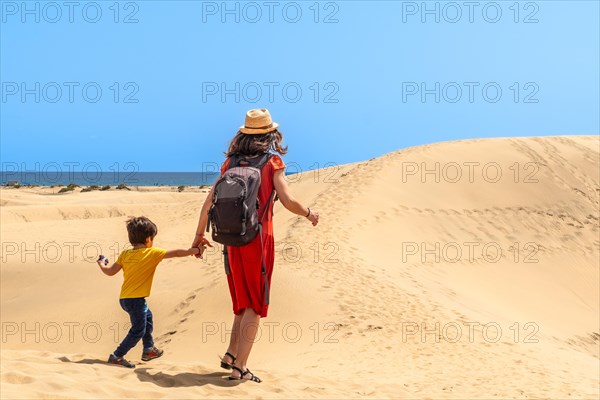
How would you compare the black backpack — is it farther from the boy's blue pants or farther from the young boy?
the boy's blue pants

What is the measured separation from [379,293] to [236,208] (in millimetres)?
5978

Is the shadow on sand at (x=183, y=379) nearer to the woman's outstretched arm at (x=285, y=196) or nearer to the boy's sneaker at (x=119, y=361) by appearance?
the boy's sneaker at (x=119, y=361)

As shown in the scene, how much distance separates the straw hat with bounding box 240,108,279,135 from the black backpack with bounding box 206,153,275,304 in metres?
0.42

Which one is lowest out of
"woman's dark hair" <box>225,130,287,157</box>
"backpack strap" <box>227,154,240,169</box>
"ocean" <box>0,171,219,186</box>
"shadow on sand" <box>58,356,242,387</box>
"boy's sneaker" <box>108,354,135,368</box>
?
"shadow on sand" <box>58,356,242,387</box>

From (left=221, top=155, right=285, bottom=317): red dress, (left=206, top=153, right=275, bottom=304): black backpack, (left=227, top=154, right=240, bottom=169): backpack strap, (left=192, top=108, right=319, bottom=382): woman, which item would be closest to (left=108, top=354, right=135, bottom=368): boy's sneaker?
(left=192, top=108, right=319, bottom=382): woman

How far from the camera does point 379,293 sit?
35.3ft

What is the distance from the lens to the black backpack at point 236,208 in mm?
5234

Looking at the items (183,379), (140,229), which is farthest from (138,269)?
(183,379)

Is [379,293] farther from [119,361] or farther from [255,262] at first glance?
[255,262]

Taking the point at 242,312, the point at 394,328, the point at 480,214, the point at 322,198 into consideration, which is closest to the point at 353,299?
the point at 394,328

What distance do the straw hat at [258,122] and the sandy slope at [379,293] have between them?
7.05 ft

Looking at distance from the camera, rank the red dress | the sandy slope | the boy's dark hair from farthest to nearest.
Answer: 1. the sandy slope
2. the boy's dark hair
3. the red dress

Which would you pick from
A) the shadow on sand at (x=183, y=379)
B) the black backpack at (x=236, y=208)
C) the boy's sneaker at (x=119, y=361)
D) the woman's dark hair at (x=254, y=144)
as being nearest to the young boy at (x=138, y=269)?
the boy's sneaker at (x=119, y=361)

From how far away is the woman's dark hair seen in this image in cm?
573
